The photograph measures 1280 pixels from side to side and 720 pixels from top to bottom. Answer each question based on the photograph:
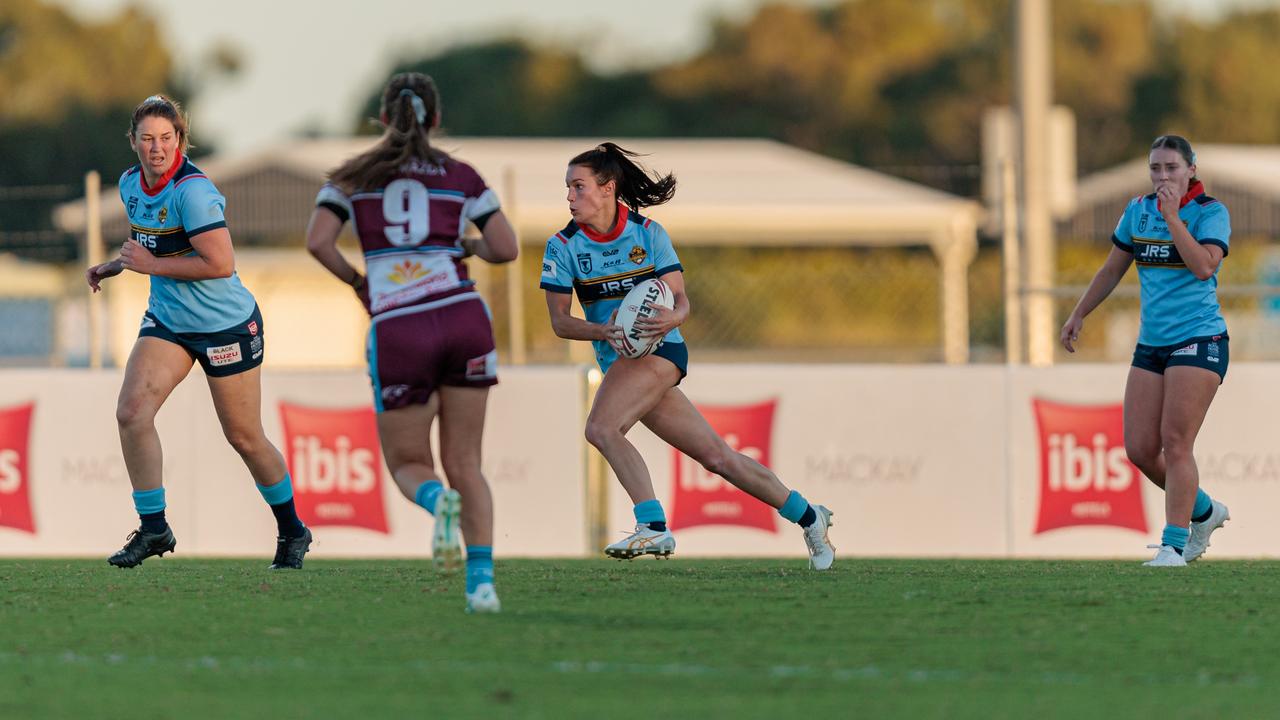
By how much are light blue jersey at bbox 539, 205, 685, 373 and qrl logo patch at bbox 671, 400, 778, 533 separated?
4.09 m

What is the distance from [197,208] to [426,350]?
6.83 feet

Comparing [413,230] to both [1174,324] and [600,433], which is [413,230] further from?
[1174,324]

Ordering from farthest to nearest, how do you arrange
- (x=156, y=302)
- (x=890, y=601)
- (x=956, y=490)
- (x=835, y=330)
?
(x=835, y=330)
(x=956, y=490)
(x=156, y=302)
(x=890, y=601)

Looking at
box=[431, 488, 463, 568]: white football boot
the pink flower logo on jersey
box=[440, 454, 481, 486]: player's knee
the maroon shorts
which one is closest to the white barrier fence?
box=[440, 454, 481, 486]: player's knee

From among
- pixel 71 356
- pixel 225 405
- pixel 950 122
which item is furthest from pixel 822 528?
pixel 950 122

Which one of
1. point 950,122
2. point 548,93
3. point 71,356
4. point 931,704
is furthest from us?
point 548,93

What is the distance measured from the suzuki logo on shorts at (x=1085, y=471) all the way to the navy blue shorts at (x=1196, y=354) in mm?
3426

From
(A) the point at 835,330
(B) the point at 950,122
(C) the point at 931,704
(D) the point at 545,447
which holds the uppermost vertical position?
(B) the point at 950,122

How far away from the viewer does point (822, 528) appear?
8641 mm

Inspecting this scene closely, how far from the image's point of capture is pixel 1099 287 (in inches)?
355

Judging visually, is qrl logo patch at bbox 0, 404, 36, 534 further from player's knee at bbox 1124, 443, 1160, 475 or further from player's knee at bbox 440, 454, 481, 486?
player's knee at bbox 1124, 443, 1160, 475

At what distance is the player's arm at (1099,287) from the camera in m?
8.95

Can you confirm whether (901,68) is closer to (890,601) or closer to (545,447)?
(545,447)

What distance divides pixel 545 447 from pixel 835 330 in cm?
1237
